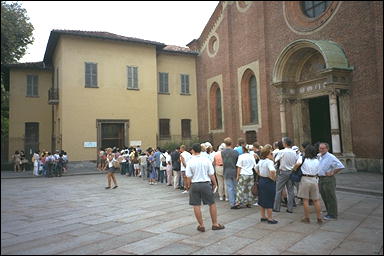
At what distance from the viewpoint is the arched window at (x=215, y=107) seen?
25594 millimetres

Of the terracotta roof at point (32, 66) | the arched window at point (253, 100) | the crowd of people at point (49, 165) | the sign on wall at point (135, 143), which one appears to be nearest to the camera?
the crowd of people at point (49, 165)

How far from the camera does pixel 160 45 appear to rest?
25.0 meters

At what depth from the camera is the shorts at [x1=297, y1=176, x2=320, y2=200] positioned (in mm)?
6582

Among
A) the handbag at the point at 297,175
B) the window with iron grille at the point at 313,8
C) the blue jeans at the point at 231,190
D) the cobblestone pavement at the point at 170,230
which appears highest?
the window with iron grille at the point at 313,8

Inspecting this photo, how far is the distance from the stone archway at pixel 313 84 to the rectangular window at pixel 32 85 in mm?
18909

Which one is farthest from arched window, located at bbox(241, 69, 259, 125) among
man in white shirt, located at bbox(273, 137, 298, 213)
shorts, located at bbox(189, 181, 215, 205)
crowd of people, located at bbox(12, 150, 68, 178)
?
shorts, located at bbox(189, 181, 215, 205)

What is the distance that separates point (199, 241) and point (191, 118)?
21.7 meters

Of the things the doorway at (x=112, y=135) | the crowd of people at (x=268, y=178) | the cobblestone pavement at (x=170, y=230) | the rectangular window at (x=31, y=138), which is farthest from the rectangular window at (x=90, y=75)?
the crowd of people at (x=268, y=178)

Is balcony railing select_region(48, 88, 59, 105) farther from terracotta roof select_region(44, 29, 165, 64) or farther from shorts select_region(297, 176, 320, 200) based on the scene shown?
shorts select_region(297, 176, 320, 200)

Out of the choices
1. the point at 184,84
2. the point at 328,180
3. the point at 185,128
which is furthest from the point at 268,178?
the point at 184,84

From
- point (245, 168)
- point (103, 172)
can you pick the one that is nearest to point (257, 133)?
point (103, 172)

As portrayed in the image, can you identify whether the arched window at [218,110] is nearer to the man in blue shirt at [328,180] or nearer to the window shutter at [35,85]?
the window shutter at [35,85]

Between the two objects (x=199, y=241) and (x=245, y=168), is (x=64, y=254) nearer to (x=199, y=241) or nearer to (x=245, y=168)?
(x=199, y=241)

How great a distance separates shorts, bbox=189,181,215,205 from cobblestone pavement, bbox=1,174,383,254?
0.56 meters
